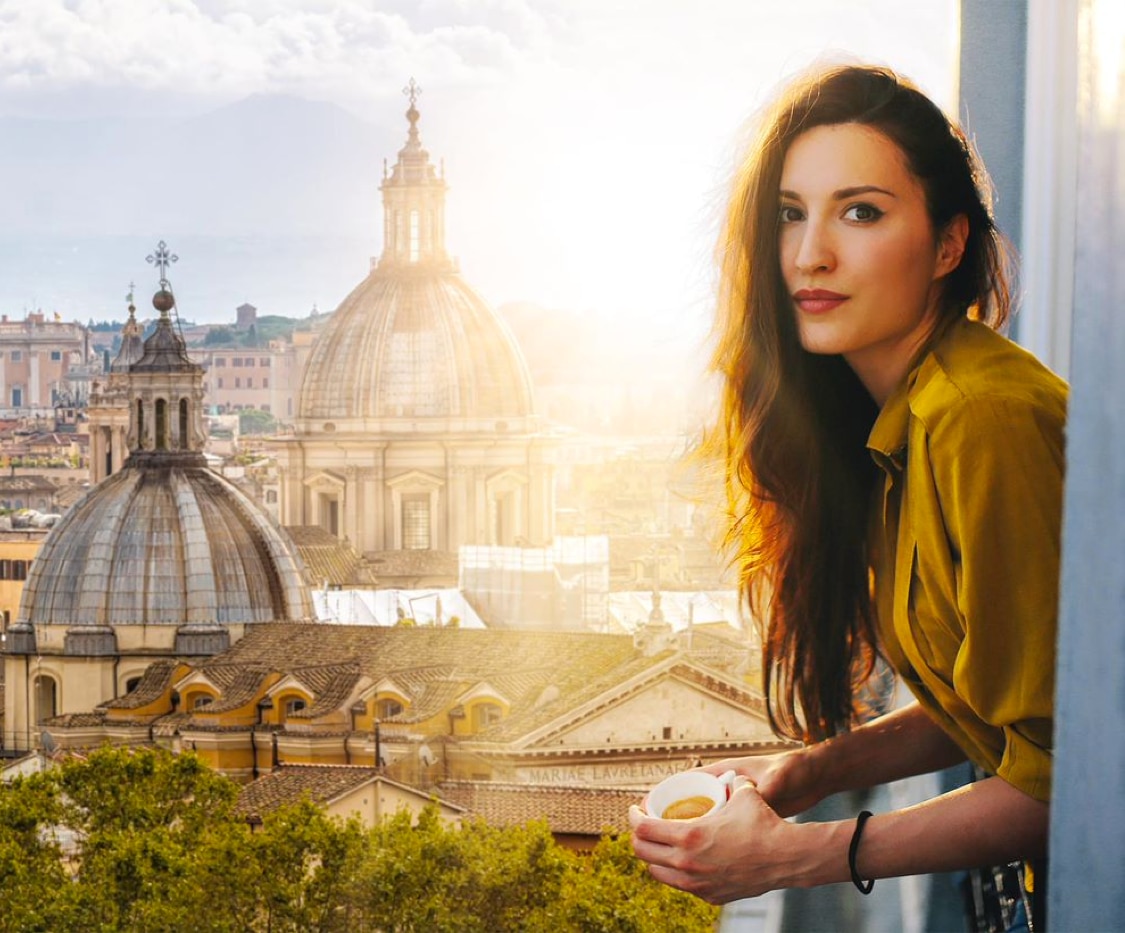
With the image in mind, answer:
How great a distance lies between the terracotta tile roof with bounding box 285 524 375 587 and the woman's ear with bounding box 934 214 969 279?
6.38 metres

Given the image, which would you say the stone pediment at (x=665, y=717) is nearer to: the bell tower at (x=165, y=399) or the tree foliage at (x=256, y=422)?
the bell tower at (x=165, y=399)

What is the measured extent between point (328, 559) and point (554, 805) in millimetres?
4681

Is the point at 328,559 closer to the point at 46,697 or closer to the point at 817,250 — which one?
the point at 46,697

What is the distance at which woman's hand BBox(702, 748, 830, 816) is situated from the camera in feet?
2.42

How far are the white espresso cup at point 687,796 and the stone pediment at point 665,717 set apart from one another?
206cm

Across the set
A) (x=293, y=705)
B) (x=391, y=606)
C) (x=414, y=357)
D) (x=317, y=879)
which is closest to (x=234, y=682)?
(x=293, y=705)

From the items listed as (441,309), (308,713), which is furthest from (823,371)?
(441,309)

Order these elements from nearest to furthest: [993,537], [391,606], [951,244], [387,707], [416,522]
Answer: [993,537], [951,244], [387,707], [391,606], [416,522]

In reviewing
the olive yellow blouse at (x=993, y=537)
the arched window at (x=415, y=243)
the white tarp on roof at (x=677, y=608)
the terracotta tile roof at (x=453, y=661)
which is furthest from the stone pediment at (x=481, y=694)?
the olive yellow blouse at (x=993, y=537)

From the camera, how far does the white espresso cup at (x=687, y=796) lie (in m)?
0.69

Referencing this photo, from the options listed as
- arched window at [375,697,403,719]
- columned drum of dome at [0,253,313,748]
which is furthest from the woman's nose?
columned drum of dome at [0,253,313,748]

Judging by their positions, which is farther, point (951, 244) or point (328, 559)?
point (328, 559)

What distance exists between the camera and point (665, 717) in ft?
10.2

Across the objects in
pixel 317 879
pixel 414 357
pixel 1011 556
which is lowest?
pixel 317 879
